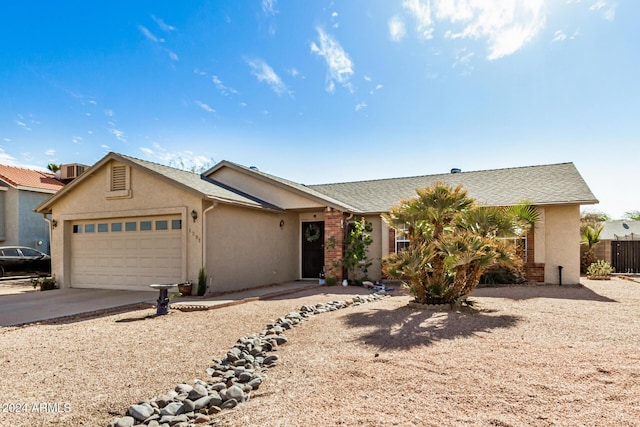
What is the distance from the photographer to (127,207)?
38.2 ft

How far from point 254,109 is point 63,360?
1409cm

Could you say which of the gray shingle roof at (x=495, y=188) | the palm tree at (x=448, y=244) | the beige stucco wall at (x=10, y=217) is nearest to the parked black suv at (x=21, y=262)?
the beige stucco wall at (x=10, y=217)

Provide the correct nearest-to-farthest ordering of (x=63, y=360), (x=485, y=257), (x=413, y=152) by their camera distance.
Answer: (x=63, y=360) → (x=485, y=257) → (x=413, y=152)

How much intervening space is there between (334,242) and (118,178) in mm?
7379

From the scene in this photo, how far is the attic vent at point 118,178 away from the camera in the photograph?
38.4 ft

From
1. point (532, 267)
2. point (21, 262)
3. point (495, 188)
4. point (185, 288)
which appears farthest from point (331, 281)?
point (21, 262)

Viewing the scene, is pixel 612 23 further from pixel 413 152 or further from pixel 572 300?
pixel 413 152

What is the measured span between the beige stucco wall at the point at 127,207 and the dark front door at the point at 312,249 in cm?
528

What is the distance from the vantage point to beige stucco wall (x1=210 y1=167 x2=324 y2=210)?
13.6 meters

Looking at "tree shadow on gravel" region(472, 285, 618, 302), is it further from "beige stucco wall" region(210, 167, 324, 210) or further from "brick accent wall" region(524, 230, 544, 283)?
"beige stucco wall" region(210, 167, 324, 210)

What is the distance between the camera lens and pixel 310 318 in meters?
7.29

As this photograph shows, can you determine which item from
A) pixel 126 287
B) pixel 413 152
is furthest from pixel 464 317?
pixel 413 152

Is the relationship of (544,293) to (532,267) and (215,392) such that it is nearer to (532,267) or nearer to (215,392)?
(532,267)

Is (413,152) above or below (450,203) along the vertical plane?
above
